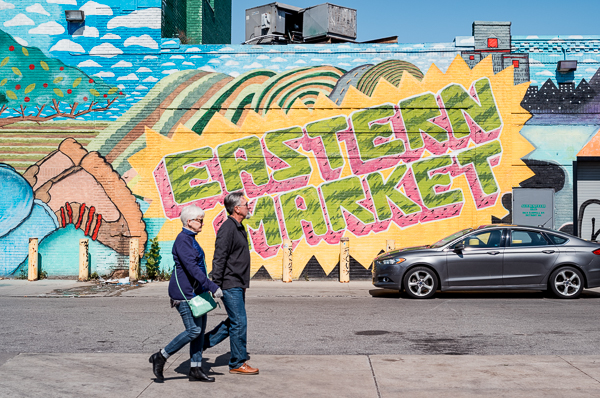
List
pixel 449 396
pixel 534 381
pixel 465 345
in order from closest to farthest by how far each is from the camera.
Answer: pixel 449 396 < pixel 534 381 < pixel 465 345

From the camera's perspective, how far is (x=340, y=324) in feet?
30.5

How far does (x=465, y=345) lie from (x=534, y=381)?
5.84 ft

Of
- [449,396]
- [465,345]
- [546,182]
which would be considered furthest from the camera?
[546,182]

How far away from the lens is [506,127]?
1612 centimetres

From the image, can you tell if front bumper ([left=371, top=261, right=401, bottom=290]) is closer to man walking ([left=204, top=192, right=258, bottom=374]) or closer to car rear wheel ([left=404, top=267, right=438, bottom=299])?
car rear wheel ([left=404, top=267, right=438, bottom=299])

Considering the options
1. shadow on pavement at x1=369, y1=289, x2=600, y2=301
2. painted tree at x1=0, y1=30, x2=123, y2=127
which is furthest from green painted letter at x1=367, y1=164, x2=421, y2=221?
painted tree at x1=0, y1=30, x2=123, y2=127

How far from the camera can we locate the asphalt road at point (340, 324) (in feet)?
25.2

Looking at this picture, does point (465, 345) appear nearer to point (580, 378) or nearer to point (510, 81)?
point (580, 378)

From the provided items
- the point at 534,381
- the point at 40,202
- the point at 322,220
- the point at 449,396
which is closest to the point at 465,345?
the point at 534,381

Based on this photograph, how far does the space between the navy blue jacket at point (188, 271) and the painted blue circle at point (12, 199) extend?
12.0m

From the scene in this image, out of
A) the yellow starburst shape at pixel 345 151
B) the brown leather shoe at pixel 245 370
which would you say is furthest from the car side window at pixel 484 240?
the brown leather shoe at pixel 245 370

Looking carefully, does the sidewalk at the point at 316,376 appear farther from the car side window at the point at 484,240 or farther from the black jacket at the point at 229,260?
the car side window at the point at 484,240

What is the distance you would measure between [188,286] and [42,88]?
12.7m

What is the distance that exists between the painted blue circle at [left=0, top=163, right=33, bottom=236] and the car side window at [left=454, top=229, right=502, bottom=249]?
37.8 feet
